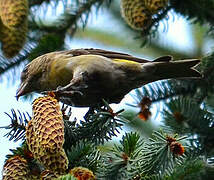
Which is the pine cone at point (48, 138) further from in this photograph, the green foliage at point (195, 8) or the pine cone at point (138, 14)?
the green foliage at point (195, 8)

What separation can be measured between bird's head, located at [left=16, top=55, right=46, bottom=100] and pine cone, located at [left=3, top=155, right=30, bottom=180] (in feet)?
3.85

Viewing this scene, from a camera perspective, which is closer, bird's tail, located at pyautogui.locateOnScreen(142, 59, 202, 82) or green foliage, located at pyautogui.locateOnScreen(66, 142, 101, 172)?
green foliage, located at pyautogui.locateOnScreen(66, 142, 101, 172)

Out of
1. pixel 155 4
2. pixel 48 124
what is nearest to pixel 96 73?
pixel 155 4

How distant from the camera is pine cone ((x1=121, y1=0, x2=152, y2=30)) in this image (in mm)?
3592

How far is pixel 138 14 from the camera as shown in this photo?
3.59 metres

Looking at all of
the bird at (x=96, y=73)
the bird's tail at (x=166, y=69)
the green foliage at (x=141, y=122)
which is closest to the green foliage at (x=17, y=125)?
the green foliage at (x=141, y=122)

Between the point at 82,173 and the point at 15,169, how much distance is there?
0.30 meters

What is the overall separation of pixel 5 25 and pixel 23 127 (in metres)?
1.20

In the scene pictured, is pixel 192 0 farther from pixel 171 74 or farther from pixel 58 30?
pixel 58 30

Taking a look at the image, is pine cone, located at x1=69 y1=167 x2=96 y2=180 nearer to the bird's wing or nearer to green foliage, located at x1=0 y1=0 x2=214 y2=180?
green foliage, located at x1=0 y1=0 x2=214 y2=180

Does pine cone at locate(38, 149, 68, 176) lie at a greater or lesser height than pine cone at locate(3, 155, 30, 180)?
greater

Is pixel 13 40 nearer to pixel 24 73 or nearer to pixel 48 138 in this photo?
pixel 24 73

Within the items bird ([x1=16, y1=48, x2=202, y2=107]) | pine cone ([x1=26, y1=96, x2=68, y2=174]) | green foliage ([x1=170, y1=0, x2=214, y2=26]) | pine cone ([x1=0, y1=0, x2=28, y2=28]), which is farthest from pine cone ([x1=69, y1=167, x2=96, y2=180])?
green foliage ([x1=170, y1=0, x2=214, y2=26])

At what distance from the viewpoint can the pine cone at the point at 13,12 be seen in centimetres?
372
